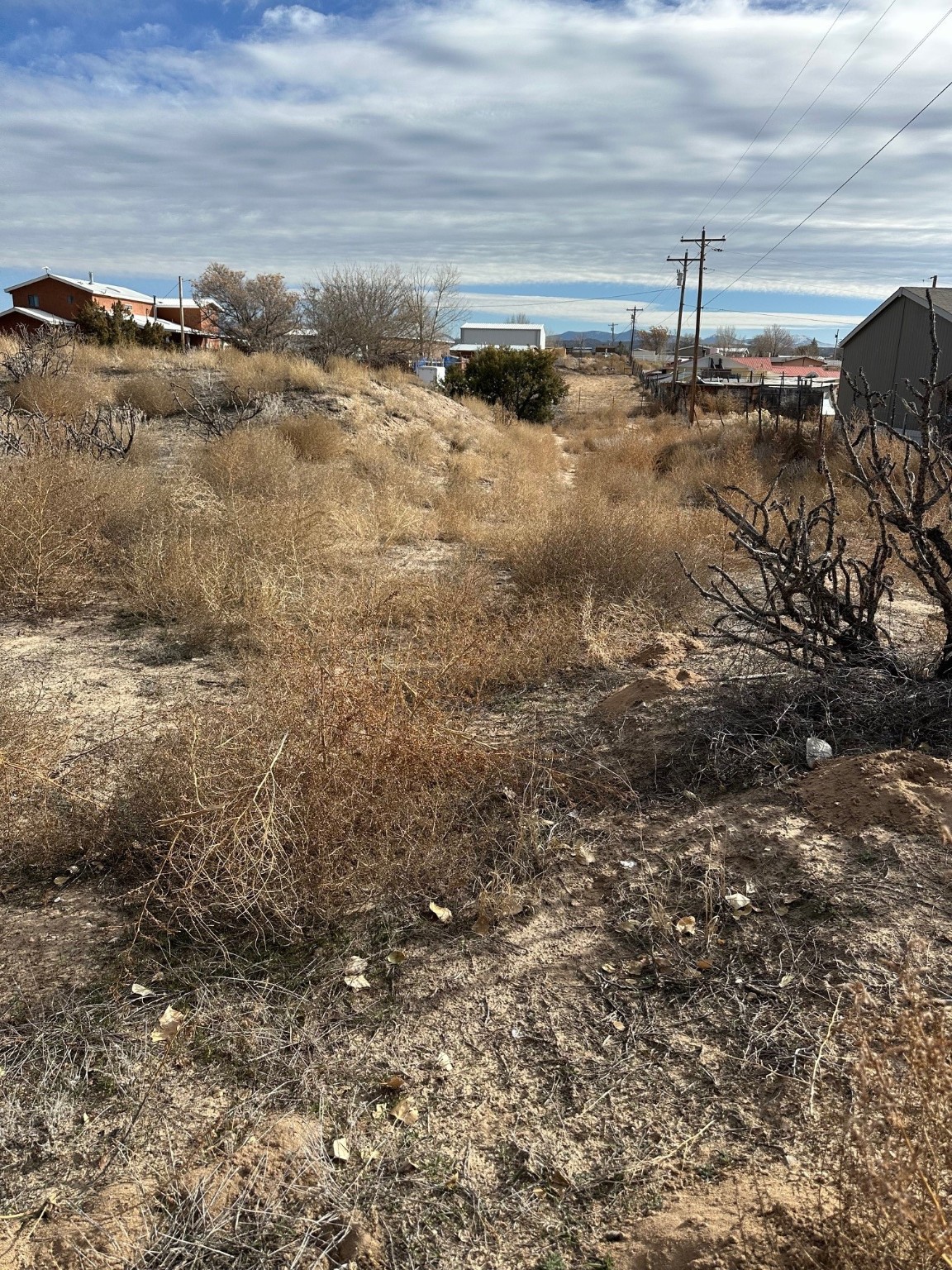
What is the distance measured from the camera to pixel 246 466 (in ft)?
36.0

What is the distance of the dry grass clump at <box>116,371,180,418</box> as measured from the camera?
16.1 metres

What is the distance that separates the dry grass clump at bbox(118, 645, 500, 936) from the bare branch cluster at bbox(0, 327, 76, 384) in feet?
44.1

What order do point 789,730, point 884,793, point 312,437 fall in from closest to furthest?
point 884,793
point 789,730
point 312,437

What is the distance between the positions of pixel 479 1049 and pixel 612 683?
129 inches

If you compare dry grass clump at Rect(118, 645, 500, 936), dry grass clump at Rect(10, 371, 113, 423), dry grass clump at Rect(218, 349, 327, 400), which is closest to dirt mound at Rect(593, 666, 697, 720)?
dry grass clump at Rect(118, 645, 500, 936)

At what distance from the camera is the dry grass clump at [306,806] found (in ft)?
10.5

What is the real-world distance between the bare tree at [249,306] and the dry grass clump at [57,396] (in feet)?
47.3

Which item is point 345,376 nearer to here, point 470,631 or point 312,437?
point 312,437

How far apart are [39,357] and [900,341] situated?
21.3 meters

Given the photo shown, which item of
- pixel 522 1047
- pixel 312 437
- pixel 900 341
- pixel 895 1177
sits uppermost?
pixel 900 341

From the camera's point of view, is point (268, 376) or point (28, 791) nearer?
point (28, 791)

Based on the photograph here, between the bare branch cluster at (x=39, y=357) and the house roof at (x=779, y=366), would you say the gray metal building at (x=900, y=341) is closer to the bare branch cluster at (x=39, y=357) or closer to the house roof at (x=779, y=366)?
the bare branch cluster at (x=39, y=357)

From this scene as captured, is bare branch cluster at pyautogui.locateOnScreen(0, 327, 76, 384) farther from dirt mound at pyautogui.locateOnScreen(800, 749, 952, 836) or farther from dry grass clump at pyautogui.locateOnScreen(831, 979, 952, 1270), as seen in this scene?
dry grass clump at pyautogui.locateOnScreen(831, 979, 952, 1270)

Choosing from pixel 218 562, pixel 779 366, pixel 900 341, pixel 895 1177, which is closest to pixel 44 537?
pixel 218 562
